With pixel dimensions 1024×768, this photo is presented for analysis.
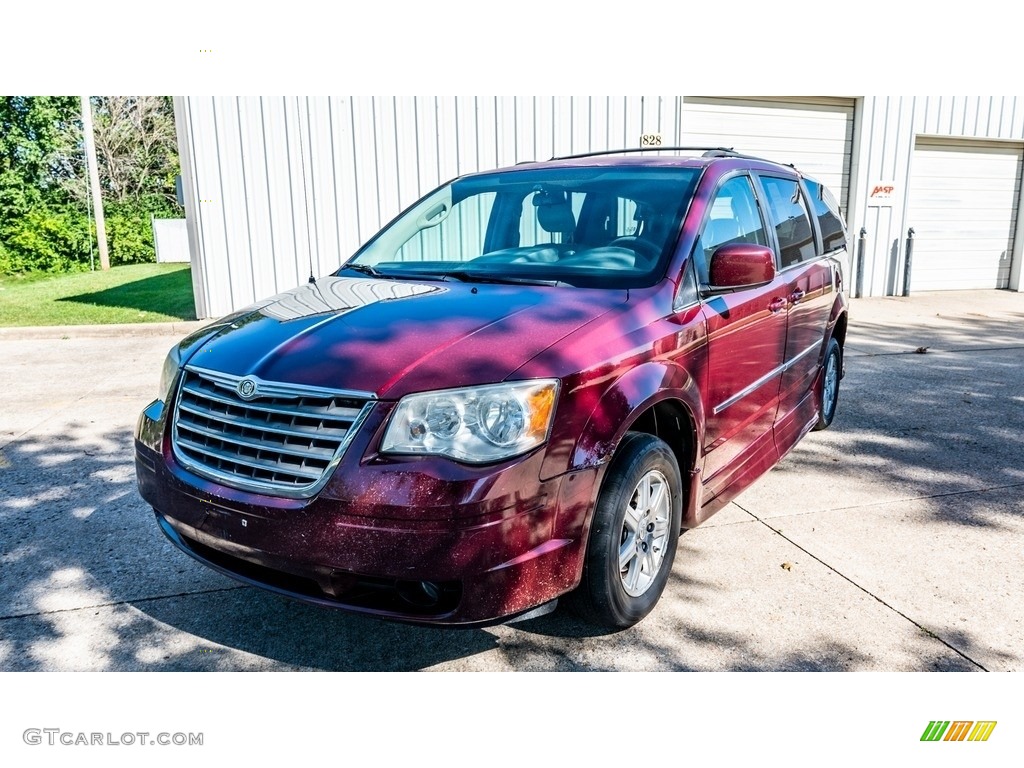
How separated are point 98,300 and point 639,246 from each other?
1280 cm

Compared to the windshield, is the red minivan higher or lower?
lower

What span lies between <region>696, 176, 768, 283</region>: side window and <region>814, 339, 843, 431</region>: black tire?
160 cm

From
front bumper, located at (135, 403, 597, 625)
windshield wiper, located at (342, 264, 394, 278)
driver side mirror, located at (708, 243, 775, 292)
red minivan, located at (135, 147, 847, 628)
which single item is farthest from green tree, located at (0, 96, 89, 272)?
driver side mirror, located at (708, 243, 775, 292)

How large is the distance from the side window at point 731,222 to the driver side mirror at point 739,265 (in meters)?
0.09

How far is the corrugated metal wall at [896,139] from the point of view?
12.9 meters

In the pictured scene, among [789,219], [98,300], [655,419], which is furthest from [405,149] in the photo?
[655,419]

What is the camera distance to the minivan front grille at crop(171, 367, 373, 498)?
2387 mm

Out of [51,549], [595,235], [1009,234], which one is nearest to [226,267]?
[51,549]

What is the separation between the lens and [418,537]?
7.49 feet

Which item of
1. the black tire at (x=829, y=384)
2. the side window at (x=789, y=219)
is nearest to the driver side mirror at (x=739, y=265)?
the side window at (x=789, y=219)

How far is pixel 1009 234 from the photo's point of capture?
48.5 ft

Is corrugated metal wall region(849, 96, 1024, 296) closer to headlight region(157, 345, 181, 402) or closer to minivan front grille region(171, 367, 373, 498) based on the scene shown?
headlight region(157, 345, 181, 402)
